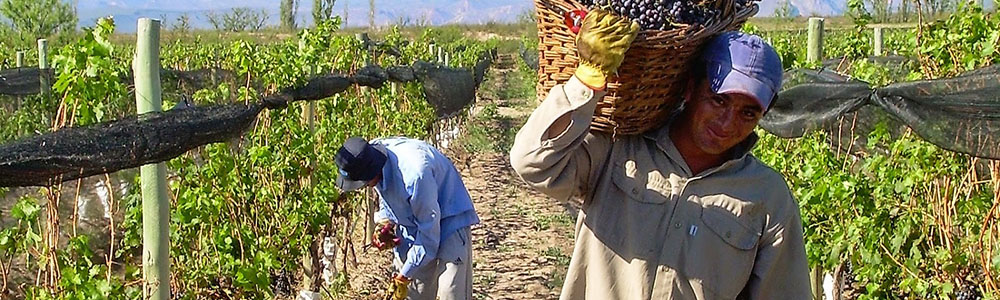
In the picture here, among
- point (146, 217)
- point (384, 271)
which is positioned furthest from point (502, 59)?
point (146, 217)

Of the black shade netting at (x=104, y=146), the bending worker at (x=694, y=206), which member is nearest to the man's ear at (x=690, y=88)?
the bending worker at (x=694, y=206)

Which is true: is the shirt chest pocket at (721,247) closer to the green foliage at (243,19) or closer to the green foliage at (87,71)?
the green foliage at (87,71)

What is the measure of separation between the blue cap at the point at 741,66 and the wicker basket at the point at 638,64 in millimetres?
34

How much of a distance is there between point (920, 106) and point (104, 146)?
116 inches

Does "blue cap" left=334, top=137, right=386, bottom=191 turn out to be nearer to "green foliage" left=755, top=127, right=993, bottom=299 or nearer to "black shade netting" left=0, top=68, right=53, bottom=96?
"green foliage" left=755, top=127, right=993, bottom=299

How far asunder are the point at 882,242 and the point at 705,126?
9.85 ft

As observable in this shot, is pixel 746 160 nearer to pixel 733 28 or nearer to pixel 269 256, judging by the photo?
pixel 733 28

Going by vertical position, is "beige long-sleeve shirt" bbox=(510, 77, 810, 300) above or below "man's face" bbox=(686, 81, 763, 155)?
below

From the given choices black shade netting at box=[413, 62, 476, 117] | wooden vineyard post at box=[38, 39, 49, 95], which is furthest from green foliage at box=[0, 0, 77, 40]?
wooden vineyard post at box=[38, 39, 49, 95]

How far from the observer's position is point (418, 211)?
4.22 metres

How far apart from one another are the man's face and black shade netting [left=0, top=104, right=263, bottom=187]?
1666mm

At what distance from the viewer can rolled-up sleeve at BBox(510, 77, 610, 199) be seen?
1.98 m

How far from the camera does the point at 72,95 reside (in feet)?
11.6

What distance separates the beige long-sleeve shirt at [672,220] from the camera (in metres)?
2.24
